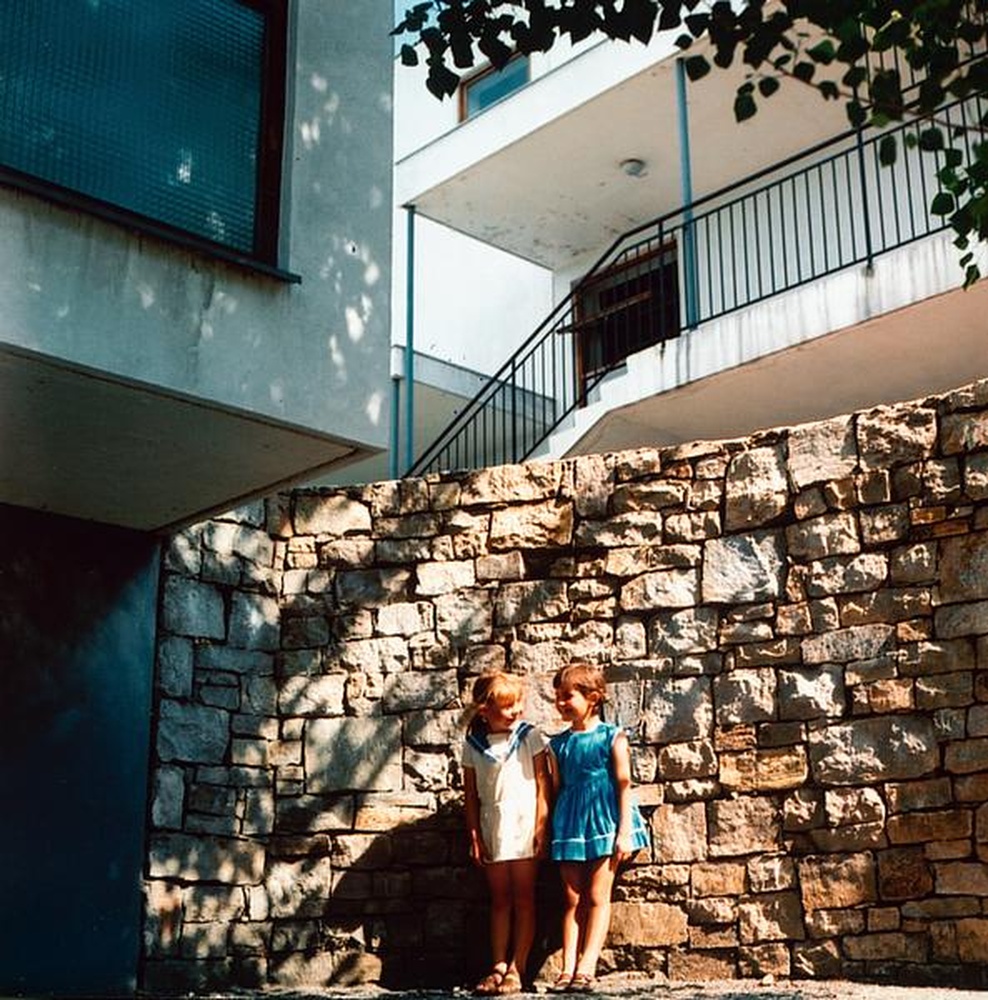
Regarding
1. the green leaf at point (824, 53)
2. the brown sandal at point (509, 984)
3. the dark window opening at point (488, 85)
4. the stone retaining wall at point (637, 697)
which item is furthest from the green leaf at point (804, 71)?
the dark window opening at point (488, 85)

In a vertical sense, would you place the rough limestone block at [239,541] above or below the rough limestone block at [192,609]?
above

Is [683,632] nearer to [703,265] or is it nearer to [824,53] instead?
[824,53]

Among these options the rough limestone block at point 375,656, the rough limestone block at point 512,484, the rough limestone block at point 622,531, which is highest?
the rough limestone block at point 512,484

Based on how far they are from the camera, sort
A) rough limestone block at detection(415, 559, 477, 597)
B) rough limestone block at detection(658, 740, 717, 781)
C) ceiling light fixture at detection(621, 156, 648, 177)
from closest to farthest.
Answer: rough limestone block at detection(658, 740, 717, 781) < rough limestone block at detection(415, 559, 477, 597) < ceiling light fixture at detection(621, 156, 648, 177)

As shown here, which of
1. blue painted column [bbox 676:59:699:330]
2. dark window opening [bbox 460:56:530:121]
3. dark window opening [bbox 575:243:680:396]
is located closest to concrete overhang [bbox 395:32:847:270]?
blue painted column [bbox 676:59:699:330]

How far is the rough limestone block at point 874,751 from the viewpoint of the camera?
654cm

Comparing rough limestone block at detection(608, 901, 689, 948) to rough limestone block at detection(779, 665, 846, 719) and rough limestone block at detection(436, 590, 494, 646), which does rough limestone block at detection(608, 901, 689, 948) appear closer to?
rough limestone block at detection(779, 665, 846, 719)

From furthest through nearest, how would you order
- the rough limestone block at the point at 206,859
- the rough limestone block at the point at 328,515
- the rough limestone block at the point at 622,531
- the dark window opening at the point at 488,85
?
the dark window opening at the point at 488,85, the rough limestone block at the point at 328,515, the rough limestone block at the point at 622,531, the rough limestone block at the point at 206,859

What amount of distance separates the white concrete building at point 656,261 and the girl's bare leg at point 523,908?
180 inches

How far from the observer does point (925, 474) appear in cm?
682

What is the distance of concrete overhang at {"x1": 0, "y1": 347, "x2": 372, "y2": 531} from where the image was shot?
6.07 metres

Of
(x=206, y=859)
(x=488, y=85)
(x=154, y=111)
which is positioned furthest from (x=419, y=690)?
(x=488, y=85)

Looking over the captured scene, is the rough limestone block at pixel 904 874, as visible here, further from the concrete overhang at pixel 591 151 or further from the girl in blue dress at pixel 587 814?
the concrete overhang at pixel 591 151

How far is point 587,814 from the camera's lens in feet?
22.4
